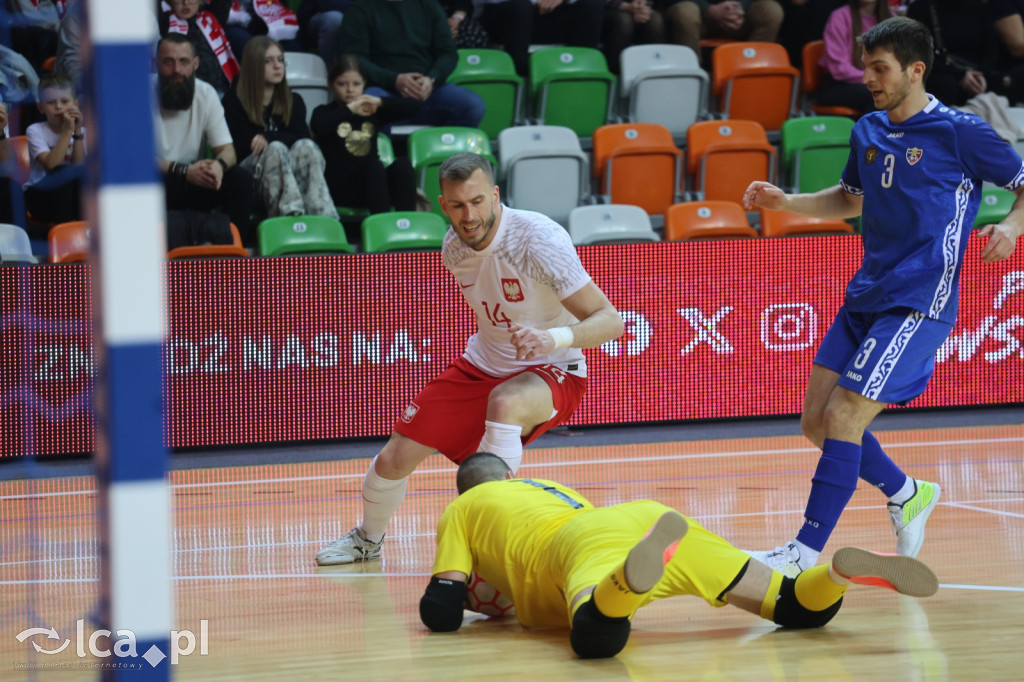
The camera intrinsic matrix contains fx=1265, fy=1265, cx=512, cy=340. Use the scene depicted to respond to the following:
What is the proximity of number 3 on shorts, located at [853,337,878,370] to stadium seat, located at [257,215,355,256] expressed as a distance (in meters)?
4.72

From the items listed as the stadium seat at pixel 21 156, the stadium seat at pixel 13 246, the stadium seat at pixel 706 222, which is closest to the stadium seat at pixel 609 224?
the stadium seat at pixel 706 222

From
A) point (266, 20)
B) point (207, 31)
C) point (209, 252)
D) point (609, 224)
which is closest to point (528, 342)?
point (209, 252)

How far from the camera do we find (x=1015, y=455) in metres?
7.29

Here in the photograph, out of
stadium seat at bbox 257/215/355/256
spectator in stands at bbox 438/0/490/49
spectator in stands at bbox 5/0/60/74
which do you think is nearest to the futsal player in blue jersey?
spectator in stands at bbox 5/0/60/74

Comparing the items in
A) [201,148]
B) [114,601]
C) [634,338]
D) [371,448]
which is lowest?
[371,448]

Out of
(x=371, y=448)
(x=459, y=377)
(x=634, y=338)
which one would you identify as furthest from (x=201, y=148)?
(x=459, y=377)

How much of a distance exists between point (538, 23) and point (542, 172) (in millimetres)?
2430

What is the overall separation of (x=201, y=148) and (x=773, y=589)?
6.03 metres

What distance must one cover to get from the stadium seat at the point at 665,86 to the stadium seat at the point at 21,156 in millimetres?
5454

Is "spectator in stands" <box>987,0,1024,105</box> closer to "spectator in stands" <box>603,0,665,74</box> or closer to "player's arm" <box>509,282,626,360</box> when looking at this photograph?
"spectator in stands" <box>603,0,665,74</box>

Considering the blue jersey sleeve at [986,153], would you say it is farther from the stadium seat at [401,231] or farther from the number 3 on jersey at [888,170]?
the stadium seat at [401,231]

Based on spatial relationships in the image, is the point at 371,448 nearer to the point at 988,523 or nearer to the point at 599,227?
the point at 599,227

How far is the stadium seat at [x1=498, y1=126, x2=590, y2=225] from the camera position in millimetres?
9453

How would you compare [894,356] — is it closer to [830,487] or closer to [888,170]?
[830,487]
